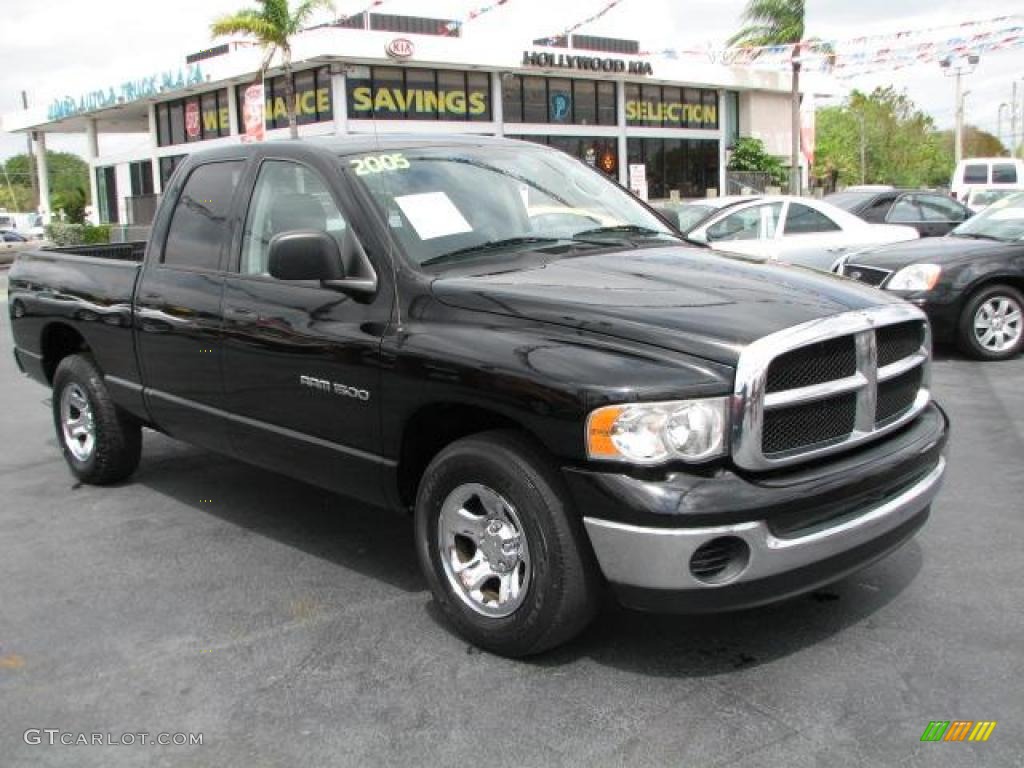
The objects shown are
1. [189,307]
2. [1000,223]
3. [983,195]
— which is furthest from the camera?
[983,195]

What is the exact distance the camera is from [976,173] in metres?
27.1

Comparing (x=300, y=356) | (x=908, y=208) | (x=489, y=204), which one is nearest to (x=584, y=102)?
(x=908, y=208)

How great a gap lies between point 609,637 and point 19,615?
2376 millimetres

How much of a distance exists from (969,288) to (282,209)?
6874 millimetres

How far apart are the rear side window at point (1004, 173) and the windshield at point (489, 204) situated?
81.5ft

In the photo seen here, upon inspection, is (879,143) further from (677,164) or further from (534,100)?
(534,100)

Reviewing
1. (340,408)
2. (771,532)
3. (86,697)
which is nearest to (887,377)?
(771,532)

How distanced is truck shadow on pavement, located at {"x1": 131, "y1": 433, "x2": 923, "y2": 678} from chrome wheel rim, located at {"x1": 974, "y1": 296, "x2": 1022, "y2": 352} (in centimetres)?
544

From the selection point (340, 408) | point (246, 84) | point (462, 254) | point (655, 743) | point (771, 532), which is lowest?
point (655, 743)

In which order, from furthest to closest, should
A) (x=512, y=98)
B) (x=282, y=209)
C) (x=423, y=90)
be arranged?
1. (x=512, y=98)
2. (x=423, y=90)
3. (x=282, y=209)

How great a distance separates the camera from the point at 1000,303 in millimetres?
9406

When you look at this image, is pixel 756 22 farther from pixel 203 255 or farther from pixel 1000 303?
pixel 203 255

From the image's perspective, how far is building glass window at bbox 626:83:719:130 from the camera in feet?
124

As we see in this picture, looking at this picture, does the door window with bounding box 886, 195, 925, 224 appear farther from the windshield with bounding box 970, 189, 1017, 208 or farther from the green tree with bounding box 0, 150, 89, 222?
the green tree with bounding box 0, 150, 89, 222
